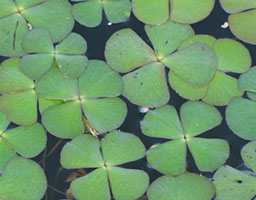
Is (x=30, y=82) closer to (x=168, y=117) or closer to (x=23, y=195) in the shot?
(x=23, y=195)

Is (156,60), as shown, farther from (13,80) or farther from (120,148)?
(13,80)

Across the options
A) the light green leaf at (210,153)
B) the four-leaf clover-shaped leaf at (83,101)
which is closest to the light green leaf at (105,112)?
the four-leaf clover-shaped leaf at (83,101)

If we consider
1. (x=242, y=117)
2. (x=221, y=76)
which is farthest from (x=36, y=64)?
(x=242, y=117)

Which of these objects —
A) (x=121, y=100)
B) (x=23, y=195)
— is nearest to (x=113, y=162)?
(x=121, y=100)

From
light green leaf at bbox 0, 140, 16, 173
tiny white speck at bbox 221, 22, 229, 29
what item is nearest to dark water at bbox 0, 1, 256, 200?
tiny white speck at bbox 221, 22, 229, 29

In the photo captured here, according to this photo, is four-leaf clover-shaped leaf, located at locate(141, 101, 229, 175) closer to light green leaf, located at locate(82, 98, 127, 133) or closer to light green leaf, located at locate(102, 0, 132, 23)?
light green leaf, located at locate(82, 98, 127, 133)

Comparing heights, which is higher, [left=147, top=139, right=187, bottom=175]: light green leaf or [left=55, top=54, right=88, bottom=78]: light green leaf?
[left=55, top=54, right=88, bottom=78]: light green leaf
